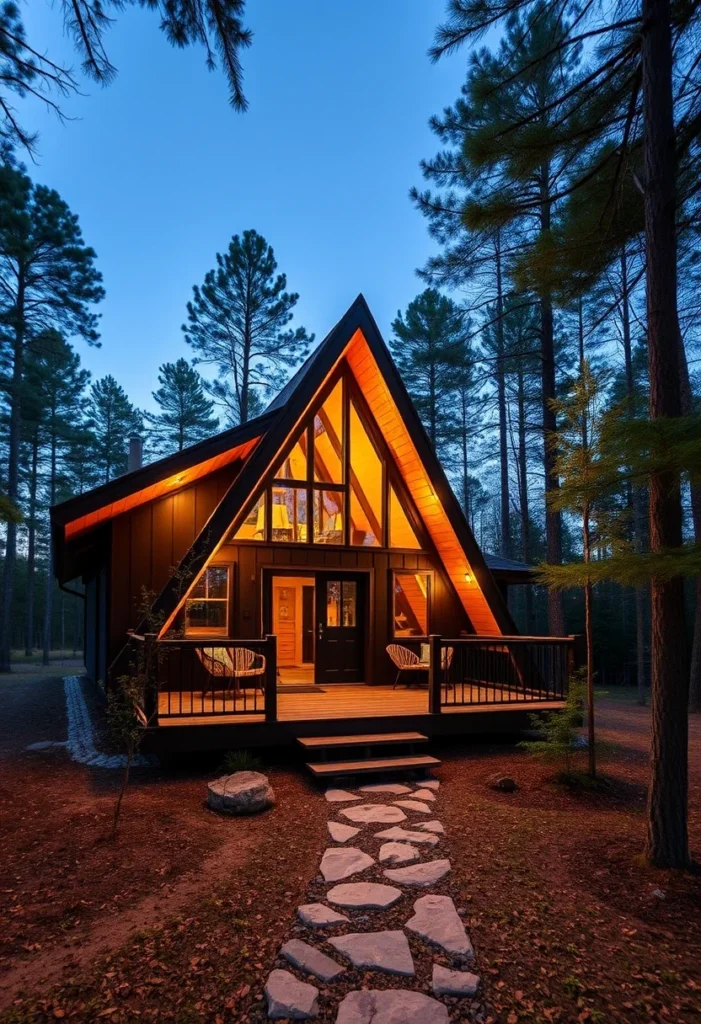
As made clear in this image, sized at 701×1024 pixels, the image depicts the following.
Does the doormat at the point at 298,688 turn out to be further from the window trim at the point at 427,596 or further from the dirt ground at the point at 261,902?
the dirt ground at the point at 261,902

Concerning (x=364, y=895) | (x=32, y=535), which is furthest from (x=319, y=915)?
(x=32, y=535)

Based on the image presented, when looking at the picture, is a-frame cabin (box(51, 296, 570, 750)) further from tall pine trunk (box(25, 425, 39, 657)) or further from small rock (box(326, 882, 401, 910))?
tall pine trunk (box(25, 425, 39, 657))

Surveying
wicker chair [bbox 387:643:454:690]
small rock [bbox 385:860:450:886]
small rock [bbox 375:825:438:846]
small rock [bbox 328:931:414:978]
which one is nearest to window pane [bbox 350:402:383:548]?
wicker chair [bbox 387:643:454:690]

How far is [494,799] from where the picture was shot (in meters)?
5.65

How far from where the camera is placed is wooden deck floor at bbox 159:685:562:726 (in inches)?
266

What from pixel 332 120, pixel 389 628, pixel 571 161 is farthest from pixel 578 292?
pixel 332 120

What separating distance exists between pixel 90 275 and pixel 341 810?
17557 millimetres

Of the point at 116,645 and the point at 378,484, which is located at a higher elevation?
the point at 378,484

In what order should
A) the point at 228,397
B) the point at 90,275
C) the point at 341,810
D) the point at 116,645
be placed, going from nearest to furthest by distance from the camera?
the point at 341,810
the point at 116,645
the point at 90,275
the point at 228,397

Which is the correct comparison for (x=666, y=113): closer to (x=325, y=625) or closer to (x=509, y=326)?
(x=325, y=625)

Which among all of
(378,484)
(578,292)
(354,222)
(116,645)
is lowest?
(116,645)

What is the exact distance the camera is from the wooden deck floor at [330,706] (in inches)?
266

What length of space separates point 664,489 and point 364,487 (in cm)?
632

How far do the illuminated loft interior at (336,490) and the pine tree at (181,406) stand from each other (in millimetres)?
19814
